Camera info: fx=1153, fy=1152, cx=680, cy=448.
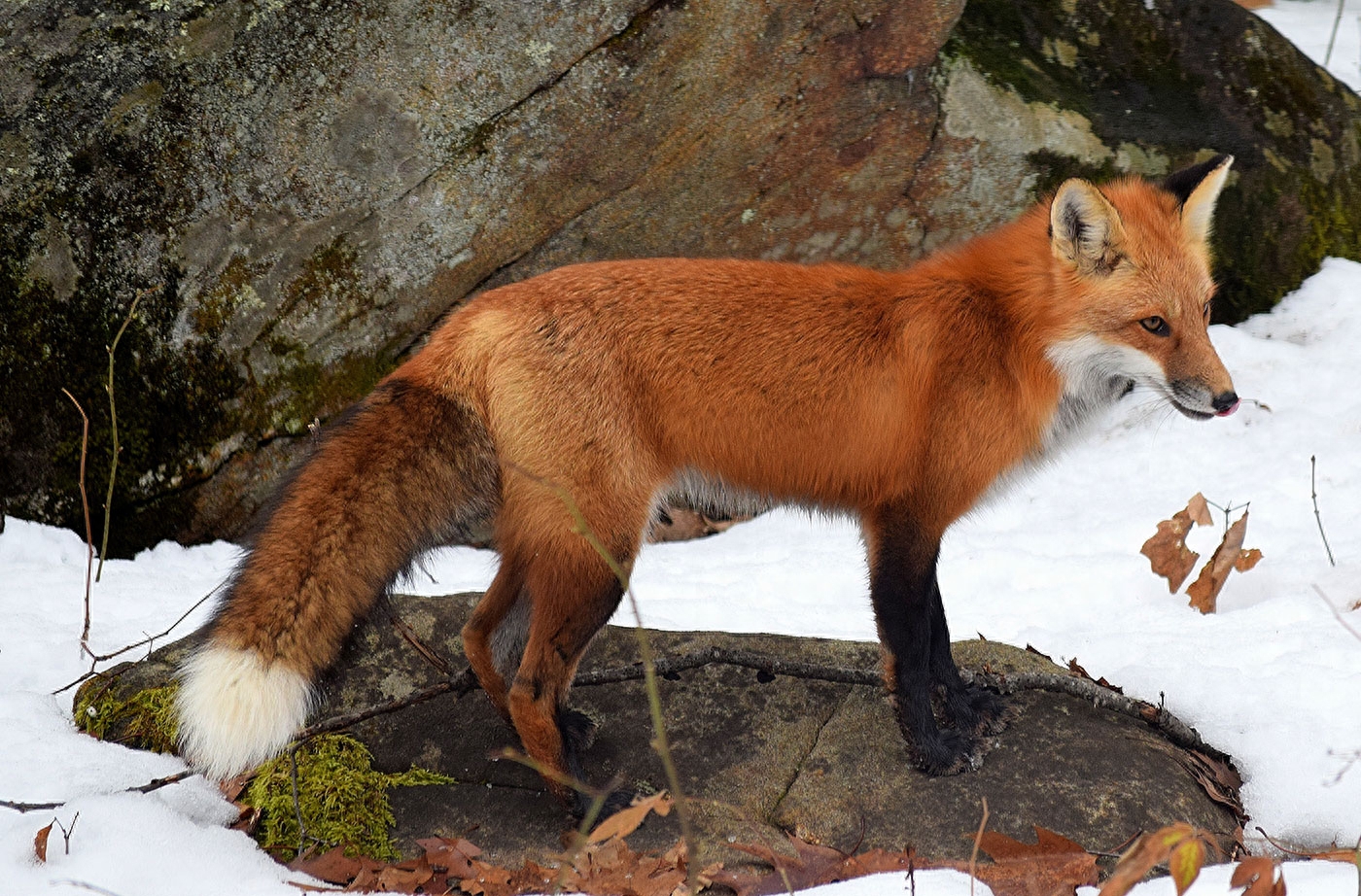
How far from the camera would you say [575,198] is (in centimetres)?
560

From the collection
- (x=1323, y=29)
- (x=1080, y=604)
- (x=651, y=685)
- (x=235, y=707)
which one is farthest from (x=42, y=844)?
(x=1323, y=29)

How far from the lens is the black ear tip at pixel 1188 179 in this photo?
363 cm

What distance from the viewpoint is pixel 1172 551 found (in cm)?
489

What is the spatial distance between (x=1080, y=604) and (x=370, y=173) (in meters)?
3.78

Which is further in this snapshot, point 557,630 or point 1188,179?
point 1188,179

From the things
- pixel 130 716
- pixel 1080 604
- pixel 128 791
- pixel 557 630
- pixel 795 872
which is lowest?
pixel 1080 604

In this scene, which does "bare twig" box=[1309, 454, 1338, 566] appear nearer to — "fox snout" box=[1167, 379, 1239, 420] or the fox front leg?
"fox snout" box=[1167, 379, 1239, 420]

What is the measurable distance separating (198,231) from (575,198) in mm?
1730

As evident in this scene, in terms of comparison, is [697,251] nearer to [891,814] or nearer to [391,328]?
[391,328]

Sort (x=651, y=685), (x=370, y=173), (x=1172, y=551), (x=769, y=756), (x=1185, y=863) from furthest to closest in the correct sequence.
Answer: (x=370, y=173)
(x=1172, y=551)
(x=769, y=756)
(x=651, y=685)
(x=1185, y=863)

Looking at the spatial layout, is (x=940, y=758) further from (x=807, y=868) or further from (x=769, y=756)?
(x=807, y=868)

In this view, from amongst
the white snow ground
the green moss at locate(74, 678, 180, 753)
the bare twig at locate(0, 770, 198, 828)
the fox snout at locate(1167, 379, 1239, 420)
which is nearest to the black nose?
the fox snout at locate(1167, 379, 1239, 420)

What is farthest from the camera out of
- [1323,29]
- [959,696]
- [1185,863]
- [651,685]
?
[1323,29]

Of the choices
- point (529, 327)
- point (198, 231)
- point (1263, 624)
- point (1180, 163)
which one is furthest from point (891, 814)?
point (1180, 163)
